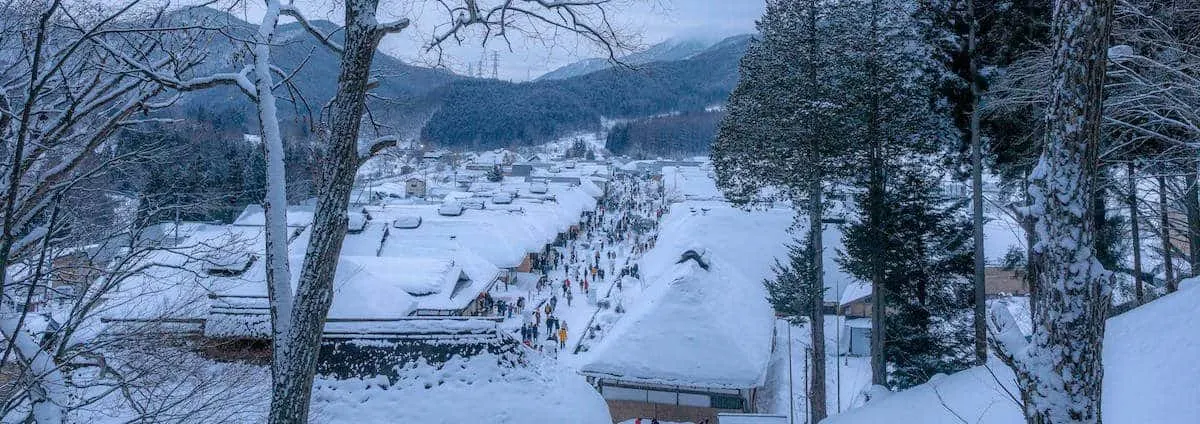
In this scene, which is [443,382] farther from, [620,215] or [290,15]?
[620,215]

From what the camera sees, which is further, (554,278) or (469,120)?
(469,120)

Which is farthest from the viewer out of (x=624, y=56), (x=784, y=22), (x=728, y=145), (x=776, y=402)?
(x=776, y=402)

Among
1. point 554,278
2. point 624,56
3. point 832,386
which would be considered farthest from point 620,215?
→ point 624,56

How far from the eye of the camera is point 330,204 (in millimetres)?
3449

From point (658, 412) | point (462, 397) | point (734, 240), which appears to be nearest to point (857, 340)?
point (658, 412)

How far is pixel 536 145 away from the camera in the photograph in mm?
118875

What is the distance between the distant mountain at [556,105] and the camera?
11081cm


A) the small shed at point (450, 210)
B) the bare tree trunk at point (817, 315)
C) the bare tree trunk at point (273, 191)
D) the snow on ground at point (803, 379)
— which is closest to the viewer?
the bare tree trunk at point (273, 191)

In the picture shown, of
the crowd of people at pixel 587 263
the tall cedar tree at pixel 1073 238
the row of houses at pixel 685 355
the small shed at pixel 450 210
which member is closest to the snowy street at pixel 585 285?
the crowd of people at pixel 587 263

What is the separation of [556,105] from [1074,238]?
435 feet

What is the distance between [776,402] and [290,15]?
12945 mm

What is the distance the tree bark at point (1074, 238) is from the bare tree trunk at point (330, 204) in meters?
3.31

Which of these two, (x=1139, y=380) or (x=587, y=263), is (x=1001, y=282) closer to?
(x=587, y=263)

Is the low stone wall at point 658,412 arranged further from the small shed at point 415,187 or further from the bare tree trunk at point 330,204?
the small shed at point 415,187
